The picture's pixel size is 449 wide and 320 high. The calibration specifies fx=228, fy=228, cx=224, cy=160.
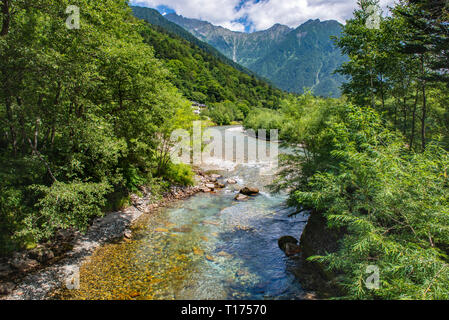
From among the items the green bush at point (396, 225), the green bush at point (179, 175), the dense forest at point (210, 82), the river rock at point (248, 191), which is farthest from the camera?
the dense forest at point (210, 82)

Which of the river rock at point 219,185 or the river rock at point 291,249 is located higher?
the river rock at point 219,185

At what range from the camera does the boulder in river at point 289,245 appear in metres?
11.7

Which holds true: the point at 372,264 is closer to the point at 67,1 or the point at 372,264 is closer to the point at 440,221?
the point at 440,221

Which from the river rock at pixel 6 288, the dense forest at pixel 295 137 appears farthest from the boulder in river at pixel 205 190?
the river rock at pixel 6 288

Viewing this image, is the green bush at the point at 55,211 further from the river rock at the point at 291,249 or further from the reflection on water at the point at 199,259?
the river rock at the point at 291,249

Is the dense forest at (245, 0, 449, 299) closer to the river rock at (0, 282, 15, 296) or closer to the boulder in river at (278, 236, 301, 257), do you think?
the boulder in river at (278, 236, 301, 257)

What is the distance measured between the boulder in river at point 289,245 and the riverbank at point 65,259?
8351 mm

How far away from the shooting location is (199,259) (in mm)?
10906

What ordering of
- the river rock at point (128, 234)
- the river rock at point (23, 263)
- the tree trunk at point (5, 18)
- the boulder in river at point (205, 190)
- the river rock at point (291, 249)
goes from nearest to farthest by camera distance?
1. the tree trunk at point (5, 18)
2. the river rock at point (23, 263)
3. the river rock at point (291, 249)
4. the river rock at point (128, 234)
5. the boulder in river at point (205, 190)

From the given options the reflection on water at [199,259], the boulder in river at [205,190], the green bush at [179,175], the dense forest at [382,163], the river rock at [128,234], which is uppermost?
the dense forest at [382,163]

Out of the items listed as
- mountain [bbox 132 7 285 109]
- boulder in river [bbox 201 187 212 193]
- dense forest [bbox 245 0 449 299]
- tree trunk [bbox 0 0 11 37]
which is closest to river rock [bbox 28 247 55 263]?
tree trunk [bbox 0 0 11 37]

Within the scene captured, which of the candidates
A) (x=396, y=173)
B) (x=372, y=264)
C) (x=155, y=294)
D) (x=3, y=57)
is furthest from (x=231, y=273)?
(x=3, y=57)

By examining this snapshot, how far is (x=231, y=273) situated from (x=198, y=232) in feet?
13.6

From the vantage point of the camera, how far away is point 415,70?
46.9ft
